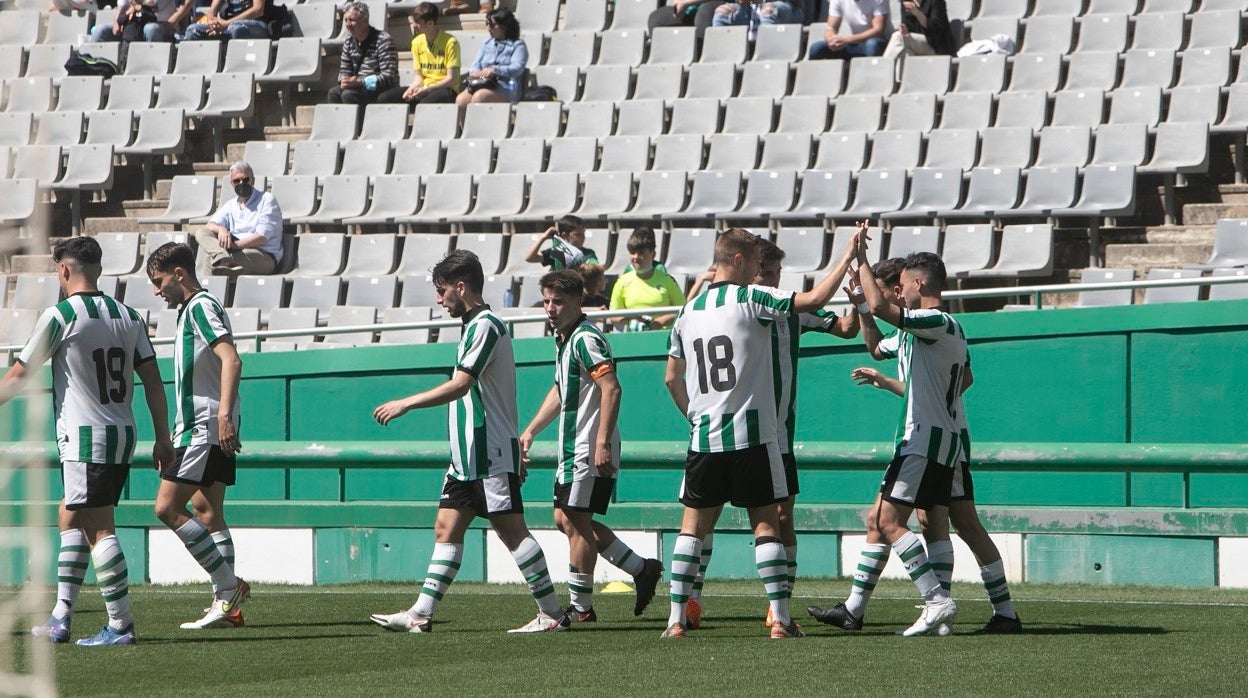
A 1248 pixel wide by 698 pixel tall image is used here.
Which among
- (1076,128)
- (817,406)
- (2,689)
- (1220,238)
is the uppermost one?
(1076,128)

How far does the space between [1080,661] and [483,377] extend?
3.03 m

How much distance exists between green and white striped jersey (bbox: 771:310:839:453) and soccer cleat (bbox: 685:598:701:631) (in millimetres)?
836

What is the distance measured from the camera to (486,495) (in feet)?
27.2

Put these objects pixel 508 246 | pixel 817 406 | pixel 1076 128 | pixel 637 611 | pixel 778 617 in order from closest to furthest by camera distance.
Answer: pixel 778 617
pixel 637 611
pixel 817 406
pixel 1076 128
pixel 508 246

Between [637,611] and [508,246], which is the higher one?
[508,246]

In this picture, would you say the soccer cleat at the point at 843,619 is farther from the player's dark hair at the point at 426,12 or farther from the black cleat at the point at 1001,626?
the player's dark hair at the point at 426,12

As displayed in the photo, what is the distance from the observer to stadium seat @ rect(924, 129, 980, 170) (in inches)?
588

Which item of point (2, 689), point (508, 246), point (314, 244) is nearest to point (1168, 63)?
point (508, 246)

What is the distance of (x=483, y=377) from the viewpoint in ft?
27.3

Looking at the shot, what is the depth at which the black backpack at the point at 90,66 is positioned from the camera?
19.9 m

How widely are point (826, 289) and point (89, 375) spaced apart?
3411mm

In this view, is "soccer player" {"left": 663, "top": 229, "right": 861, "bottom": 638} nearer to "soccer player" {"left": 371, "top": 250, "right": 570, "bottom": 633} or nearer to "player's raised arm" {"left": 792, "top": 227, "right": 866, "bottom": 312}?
"player's raised arm" {"left": 792, "top": 227, "right": 866, "bottom": 312}

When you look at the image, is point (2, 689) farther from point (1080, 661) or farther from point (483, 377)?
point (1080, 661)

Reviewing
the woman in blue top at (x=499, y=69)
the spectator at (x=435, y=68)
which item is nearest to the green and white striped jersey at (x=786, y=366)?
the woman in blue top at (x=499, y=69)
